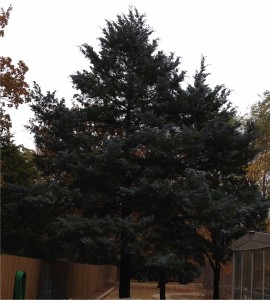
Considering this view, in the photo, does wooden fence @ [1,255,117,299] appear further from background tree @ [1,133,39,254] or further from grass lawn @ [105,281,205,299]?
grass lawn @ [105,281,205,299]

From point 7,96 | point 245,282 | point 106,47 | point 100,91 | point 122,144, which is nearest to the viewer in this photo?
point 245,282

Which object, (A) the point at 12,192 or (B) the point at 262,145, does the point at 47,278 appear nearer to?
(A) the point at 12,192

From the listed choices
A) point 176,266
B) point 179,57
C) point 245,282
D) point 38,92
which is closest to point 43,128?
point 38,92

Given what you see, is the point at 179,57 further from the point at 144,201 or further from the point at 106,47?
the point at 144,201

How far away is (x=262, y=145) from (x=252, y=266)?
1409 cm

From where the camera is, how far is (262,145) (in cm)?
3372

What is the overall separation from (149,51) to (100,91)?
3.24m

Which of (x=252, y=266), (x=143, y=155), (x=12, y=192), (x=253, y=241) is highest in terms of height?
(x=143, y=155)

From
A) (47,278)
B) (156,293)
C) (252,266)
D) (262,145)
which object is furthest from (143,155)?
(156,293)

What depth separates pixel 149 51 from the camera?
28141 millimetres

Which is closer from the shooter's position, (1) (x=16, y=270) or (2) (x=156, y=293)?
(1) (x=16, y=270)

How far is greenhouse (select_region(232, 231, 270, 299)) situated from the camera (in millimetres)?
19141

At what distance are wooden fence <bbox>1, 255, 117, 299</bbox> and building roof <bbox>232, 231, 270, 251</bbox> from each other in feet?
24.8

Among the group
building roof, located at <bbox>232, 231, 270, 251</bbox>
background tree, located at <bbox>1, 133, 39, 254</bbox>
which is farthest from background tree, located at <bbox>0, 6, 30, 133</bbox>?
building roof, located at <bbox>232, 231, 270, 251</bbox>
